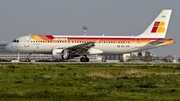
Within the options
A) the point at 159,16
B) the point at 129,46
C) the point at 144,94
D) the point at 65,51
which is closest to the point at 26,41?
the point at 65,51

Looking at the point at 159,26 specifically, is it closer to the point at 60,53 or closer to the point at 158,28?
the point at 158,28

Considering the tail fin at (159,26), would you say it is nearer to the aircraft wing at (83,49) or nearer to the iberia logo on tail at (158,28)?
the iberia logo on tail at (158,28)

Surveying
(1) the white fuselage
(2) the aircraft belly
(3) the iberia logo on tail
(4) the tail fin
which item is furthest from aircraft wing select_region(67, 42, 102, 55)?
(3) the iberia logo on tail

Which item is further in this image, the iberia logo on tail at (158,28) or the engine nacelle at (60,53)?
the iberia logo on tail at (158,28)

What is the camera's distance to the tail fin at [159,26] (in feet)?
222

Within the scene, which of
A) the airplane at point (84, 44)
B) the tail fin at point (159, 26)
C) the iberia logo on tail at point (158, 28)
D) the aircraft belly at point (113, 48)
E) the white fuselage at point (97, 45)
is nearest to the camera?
the airplane at point (84, 44)

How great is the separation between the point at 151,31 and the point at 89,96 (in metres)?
48.5

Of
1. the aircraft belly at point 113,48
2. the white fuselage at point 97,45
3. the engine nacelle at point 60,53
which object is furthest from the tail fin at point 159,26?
the engine nacelle at point 60,53

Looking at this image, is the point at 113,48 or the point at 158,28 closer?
the point at 113,48

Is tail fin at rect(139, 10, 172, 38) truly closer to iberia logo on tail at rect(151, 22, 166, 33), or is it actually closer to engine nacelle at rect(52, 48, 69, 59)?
iberia logo on tail at rect(151, 22, 166, 33)

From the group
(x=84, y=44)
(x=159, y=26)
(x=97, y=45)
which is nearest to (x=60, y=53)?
(x=84, y=44)

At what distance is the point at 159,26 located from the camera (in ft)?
227

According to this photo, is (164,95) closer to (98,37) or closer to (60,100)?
(60,100)

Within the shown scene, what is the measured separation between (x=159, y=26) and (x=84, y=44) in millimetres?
12859
